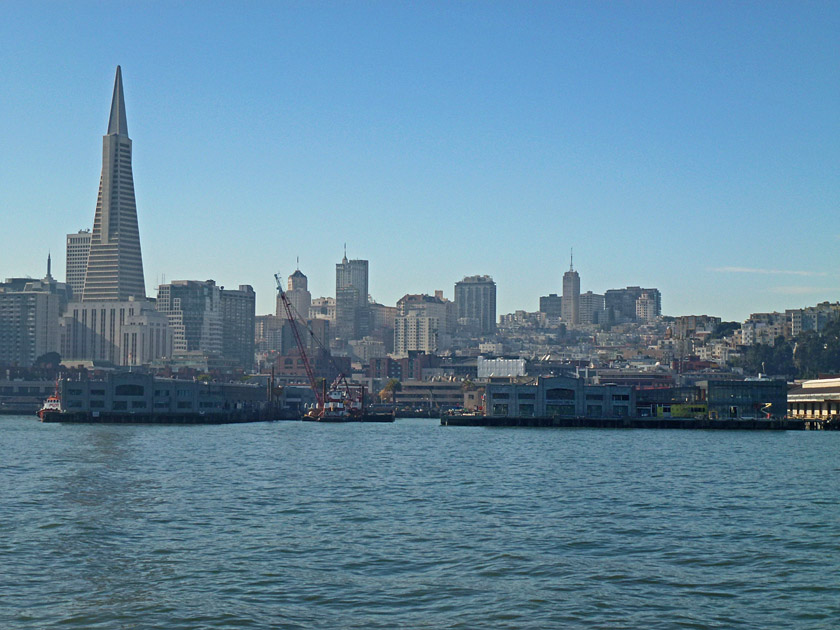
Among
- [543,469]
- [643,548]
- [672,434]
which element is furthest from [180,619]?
[672,434]

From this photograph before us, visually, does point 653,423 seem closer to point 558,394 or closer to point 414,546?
point 558,394

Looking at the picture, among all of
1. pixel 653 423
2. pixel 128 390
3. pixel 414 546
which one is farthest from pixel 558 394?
pixel 414 546

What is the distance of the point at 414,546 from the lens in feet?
123

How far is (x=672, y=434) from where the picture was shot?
13500cm

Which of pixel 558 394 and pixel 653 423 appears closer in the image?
pixel 653 423

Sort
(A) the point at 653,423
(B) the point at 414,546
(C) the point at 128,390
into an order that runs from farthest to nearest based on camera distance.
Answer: (C) the point at 128,390 → (A) the point at 653,423 → (B) the point at 414,546

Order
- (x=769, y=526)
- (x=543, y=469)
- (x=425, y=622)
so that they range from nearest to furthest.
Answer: (x=425, y=622)
(x=769, y=526)
(x=543, y=469)

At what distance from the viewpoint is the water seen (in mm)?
28484

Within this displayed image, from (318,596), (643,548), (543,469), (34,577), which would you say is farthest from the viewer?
(543,469)

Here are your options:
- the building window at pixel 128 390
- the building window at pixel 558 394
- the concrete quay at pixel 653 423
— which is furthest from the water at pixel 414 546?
the building window at pixel 128 390

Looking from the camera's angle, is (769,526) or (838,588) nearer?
(838,588)

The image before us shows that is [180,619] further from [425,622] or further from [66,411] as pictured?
[66,411]

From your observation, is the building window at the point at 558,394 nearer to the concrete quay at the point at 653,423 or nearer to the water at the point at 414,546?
the concrete quay at the point at 653,423

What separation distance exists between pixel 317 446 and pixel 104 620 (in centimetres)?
7481
